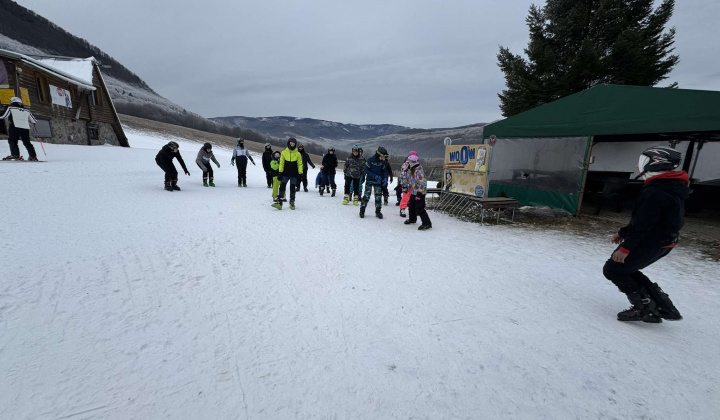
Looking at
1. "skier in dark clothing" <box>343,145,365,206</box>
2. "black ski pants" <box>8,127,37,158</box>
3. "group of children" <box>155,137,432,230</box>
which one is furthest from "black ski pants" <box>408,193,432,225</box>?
"black ski pants" <box>8,127,37,158</box>

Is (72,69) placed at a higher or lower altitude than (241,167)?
higher

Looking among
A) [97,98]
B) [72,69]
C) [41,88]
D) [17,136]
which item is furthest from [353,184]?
[72,69]

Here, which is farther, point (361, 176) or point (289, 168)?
point (361, 176)

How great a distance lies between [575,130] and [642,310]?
743 cm

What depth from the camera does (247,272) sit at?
12.3ft

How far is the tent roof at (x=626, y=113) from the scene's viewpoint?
21.4ft

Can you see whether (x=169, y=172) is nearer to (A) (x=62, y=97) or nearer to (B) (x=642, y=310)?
(B) (x=642, y=310)

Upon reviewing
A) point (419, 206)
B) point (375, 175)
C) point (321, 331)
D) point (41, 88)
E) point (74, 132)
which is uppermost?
point (41, 88)

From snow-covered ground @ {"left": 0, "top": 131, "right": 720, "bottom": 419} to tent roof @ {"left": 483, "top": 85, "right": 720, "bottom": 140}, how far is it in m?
3.76

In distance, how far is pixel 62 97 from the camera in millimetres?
18672

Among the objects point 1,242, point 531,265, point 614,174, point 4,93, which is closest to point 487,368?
point 531,265

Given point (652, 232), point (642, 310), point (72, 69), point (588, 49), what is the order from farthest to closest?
point (72, 69)
point (588, 49)
point (642, 310)
point (652, 232)

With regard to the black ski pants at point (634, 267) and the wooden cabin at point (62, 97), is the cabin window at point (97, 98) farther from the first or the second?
the black ski pants at point (634, 267)

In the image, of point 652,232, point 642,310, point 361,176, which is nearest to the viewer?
point 652,232
